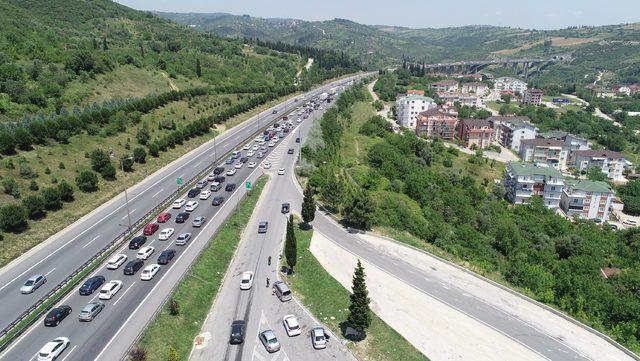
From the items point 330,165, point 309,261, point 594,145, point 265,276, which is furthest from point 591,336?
point 594,145

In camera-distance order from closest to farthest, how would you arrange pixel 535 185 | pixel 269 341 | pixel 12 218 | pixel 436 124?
1. pixel 269 341
2. pixel 12 218
3. pixel 535 185
4. pixel 436 124

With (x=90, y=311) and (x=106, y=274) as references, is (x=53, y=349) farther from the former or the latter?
(x=106, y=274)

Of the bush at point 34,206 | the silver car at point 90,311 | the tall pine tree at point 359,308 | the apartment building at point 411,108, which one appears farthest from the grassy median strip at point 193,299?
the apartment building at point 411,108

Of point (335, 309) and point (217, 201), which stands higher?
point (217, 201)

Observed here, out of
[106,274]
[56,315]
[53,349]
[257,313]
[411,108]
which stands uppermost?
[411,108]

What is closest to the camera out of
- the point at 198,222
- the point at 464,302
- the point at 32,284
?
the point at 32,284

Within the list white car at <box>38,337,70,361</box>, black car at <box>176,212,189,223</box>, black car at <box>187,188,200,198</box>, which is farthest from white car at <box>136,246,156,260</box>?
black car at <box>187,188,200,198</box>

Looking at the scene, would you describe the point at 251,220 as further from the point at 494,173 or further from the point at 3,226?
the point at 494,173

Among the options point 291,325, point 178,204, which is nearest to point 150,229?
point 178,204

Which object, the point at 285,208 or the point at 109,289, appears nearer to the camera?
the point at 109,289
